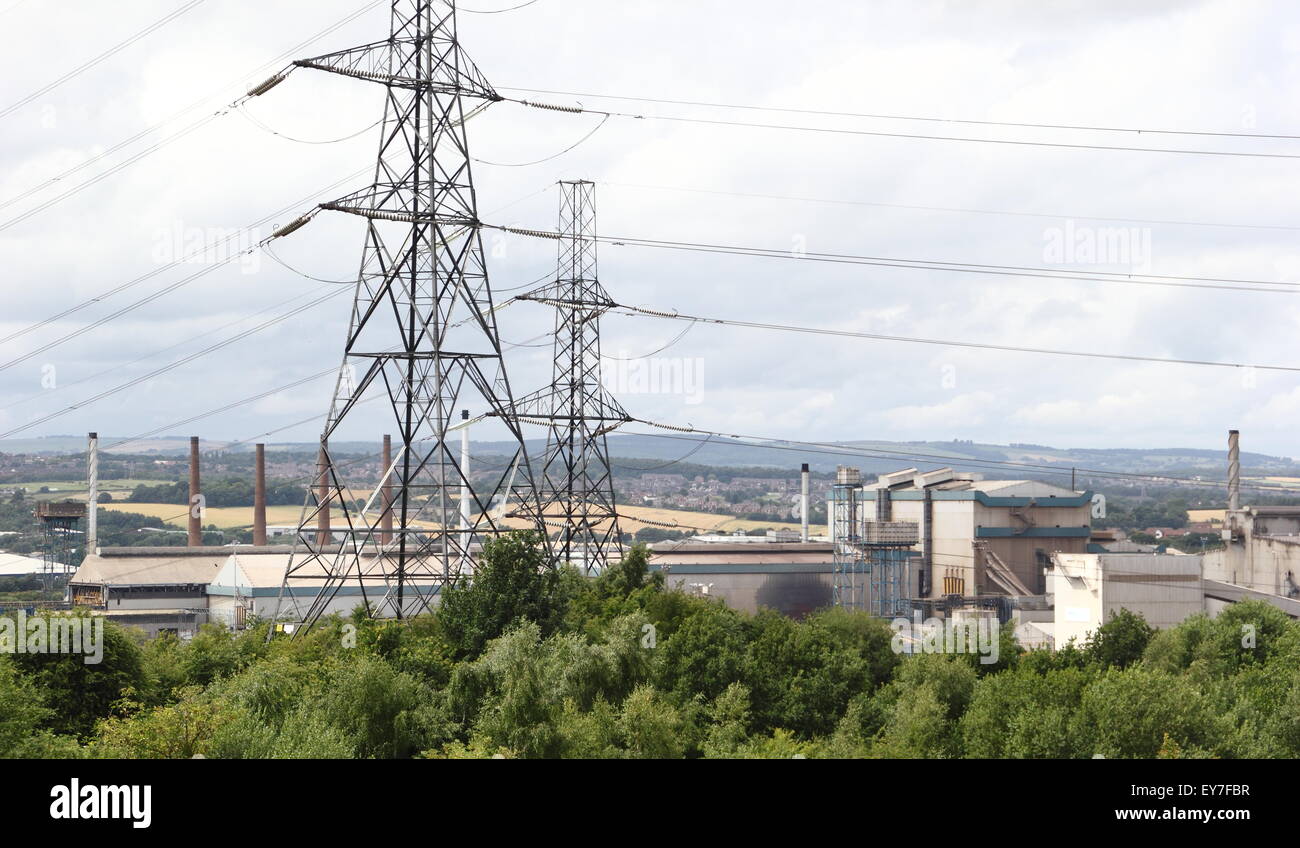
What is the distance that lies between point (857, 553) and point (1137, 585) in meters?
20.7

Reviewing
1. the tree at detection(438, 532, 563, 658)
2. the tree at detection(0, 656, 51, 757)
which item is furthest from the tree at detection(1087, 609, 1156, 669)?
the tree at detection(0, 656, 51, 757)

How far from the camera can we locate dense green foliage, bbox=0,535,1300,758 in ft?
109

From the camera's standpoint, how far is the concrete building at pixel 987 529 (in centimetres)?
8488

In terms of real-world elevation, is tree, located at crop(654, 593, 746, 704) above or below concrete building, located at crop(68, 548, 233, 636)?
above

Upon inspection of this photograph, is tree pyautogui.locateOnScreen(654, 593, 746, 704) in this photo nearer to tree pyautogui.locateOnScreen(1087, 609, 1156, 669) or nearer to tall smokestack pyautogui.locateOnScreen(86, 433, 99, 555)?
tree pyautogui.locateOnScreen(1087, 609, 1156, 669)

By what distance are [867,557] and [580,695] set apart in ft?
159

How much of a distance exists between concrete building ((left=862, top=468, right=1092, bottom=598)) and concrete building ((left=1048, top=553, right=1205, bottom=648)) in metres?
13.3

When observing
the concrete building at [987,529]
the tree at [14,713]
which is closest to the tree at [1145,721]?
the tree at [14,713]

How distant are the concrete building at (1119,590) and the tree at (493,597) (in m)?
37.1

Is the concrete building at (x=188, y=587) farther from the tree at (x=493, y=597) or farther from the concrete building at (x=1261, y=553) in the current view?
the concrete building at (x=1261, y=553)

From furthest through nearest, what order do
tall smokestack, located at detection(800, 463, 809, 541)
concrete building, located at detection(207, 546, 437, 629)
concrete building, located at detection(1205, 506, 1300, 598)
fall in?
tall smokestack, located at detection(800, 463, 809, 541), concrete building, located at detection(1205, 506, 1300, 598), concrete building, located at detection(207, 546, 437, 629)

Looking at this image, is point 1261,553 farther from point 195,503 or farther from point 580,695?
point 195,503

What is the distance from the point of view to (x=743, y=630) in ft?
170
